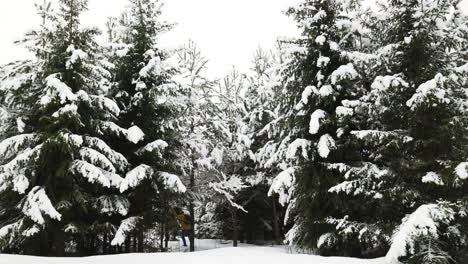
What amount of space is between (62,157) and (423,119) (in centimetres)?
1111

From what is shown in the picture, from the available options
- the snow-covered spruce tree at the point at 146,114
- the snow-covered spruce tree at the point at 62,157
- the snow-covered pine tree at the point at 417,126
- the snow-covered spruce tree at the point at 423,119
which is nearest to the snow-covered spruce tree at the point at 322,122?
the snow-covered pine tree at the point at 417,126

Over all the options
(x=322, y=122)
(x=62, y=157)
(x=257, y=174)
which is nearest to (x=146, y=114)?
(x=62, y=157)

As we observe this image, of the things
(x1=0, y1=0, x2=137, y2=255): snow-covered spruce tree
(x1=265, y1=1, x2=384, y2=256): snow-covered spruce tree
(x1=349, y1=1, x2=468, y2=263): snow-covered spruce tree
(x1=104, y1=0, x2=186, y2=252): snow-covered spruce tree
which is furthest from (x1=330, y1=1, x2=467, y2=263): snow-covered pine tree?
(x1=0, y1=0, x2=137, y2=255): snow-covered spruce tree

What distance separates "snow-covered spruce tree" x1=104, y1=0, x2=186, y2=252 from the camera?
1387 centimetres

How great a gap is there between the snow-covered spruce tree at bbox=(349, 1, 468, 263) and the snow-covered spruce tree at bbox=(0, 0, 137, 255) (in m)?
8.46

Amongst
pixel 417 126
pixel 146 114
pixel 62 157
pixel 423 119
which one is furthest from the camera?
pixel 146 114

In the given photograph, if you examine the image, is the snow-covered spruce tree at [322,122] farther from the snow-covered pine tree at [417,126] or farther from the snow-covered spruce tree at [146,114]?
the snow-covered spruce tree at [146,114]

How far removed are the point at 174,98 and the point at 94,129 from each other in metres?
3.18

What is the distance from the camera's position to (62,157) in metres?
13.0

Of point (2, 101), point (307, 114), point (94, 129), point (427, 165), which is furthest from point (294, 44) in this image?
point (2, 101)

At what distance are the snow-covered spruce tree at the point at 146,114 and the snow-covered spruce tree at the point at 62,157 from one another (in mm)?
796

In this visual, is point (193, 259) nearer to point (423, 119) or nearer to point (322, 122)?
point (322, 122)

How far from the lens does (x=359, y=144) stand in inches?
526

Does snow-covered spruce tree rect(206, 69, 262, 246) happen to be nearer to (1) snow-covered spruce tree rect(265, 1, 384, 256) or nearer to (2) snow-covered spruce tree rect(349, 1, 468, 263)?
(1) snow-covered spruce tree rect(265, 1, 384, 256)
